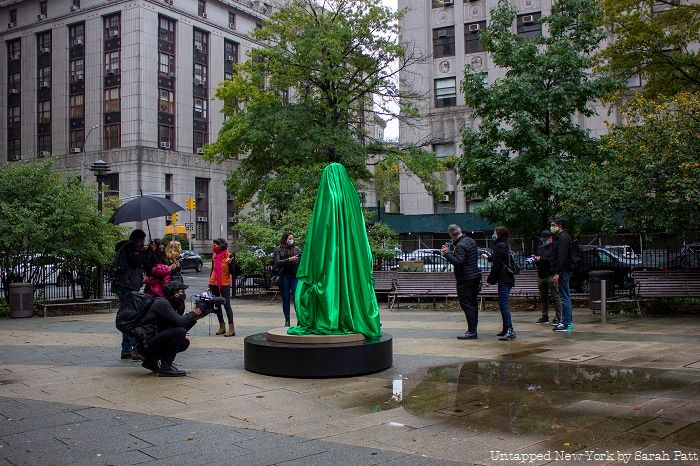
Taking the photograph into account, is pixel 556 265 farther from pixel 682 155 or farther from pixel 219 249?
pixel 219 249

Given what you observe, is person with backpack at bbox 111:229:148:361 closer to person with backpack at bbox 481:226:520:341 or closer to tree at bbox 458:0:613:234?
person with backpack at bbox 481:226:520:341

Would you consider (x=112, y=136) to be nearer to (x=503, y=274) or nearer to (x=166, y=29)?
(x=166, y=29)

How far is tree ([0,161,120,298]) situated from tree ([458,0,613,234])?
441 inches

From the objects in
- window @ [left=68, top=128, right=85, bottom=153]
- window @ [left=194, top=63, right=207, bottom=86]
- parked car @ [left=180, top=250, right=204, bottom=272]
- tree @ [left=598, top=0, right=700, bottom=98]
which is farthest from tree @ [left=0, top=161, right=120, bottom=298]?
window @ [left=194, top=63, right=207, bottom=86]

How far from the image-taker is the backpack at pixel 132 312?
818 cm

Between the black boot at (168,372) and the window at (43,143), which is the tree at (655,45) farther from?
the window at (43,143)

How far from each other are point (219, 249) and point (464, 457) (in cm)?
826

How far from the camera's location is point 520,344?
1039 cm

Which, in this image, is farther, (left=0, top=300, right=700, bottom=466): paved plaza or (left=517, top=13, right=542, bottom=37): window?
(left=517, top=13, right=542, bottom=37): window

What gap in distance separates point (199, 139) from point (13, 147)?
19.5 m

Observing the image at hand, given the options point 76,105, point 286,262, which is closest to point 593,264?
point 286,262

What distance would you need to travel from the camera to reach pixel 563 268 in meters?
11.8

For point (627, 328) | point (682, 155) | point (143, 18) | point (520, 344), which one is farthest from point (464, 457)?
point (143, 18)

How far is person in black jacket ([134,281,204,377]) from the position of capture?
803 centimetres
